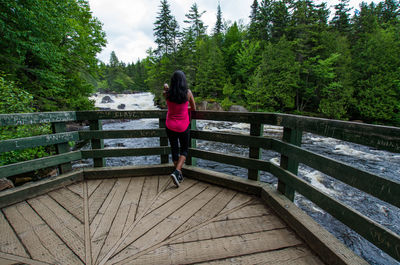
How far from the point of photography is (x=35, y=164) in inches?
111

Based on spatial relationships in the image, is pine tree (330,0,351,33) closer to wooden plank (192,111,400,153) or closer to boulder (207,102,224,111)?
boulder (207,102,224,111)

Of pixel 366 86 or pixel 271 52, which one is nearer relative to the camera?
pixel 366 86

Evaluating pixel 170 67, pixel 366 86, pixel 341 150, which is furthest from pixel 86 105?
pixel 366 86

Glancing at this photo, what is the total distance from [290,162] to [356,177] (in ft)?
2.81

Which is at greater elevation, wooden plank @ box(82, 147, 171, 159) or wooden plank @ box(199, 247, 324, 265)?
wooden plank @ box(82, 147, 171, 159)

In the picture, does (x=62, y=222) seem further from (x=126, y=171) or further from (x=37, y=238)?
(x=126, y=171)

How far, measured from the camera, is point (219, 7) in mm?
51750

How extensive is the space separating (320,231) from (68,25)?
13094 millimetres

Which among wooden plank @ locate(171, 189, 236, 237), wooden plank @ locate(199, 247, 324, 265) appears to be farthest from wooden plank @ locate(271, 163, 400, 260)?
wooden plank @ locate(171, 189, 236, 237)

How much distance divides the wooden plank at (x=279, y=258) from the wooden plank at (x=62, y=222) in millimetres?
1297

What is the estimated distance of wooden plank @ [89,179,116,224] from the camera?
93.3 inches

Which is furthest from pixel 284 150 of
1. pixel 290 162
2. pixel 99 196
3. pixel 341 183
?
pixel 341 183

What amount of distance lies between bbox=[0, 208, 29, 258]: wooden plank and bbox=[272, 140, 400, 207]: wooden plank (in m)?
2.86

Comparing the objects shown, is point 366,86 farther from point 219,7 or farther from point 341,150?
point 219,7
